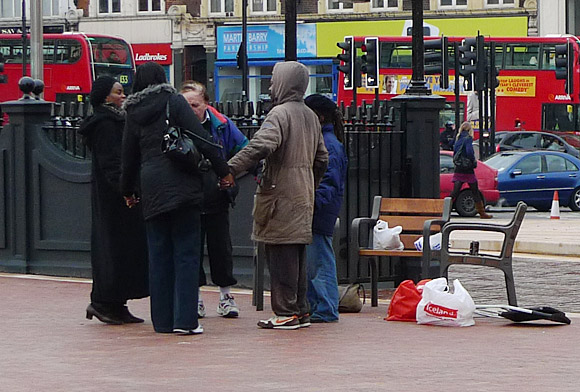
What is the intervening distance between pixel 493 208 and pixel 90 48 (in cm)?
2030

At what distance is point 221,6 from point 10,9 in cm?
1021

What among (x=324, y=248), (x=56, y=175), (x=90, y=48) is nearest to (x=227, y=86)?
(x=90, y=48)

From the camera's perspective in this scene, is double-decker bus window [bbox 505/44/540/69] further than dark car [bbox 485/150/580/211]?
Yes

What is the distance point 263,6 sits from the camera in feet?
183

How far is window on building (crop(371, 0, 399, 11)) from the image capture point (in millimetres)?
52812

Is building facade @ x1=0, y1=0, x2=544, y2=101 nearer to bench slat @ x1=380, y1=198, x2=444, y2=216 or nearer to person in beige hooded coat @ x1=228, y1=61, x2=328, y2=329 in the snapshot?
bench slat @ x1=380, y1=198, x2=444, y2=216

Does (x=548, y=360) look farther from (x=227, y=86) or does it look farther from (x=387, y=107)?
(x=227, y=86)

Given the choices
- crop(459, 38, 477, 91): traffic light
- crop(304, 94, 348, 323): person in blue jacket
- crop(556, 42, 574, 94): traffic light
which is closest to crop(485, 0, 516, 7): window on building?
crop(556, 42, 574, 94): traffic light

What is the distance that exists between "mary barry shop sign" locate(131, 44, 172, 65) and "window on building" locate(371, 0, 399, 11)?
8.87m

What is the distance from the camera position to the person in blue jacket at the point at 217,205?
371 inches

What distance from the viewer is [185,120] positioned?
8461 mm

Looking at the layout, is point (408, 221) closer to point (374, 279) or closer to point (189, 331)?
point (374, 279)

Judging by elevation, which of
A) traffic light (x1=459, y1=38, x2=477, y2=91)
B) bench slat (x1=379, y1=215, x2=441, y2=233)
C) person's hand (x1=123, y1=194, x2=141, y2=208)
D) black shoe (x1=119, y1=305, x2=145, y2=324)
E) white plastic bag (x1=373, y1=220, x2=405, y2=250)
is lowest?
black shoe (x1=119, y1=305, x2=145, y2=324)

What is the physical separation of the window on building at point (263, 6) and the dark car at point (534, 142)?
22.4 m
